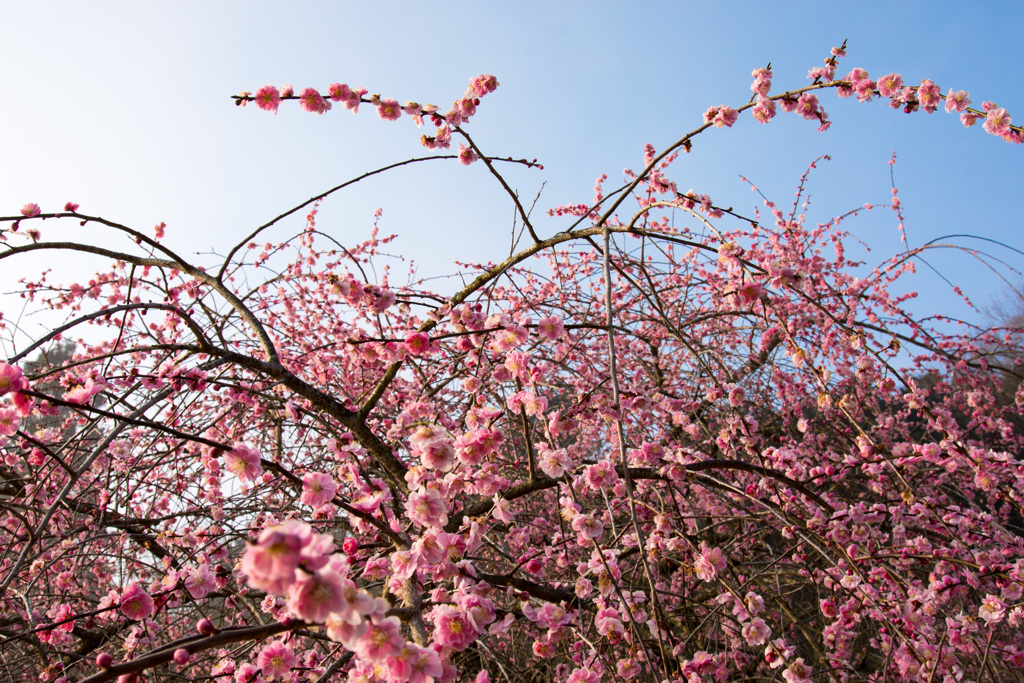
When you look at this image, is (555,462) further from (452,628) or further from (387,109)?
(387,109)

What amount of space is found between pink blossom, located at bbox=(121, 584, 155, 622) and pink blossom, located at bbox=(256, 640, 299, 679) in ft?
1.21

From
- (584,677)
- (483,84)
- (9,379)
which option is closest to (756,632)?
(584,677)

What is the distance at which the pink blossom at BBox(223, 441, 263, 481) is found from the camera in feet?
5.07

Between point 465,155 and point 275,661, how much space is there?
6.59 ft

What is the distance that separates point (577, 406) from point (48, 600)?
368cm

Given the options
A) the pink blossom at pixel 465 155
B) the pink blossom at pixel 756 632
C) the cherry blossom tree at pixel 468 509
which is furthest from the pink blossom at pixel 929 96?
the pink blossom at pixel 756 632

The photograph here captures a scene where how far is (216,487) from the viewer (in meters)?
3.35

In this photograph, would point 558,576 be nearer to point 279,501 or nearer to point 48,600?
point 279,501

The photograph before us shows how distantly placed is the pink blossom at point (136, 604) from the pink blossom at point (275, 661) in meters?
0.37

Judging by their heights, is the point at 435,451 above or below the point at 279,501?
below

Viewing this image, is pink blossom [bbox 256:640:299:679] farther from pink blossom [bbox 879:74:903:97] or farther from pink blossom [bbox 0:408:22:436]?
pink blossom [bbox 879:74:903:97]

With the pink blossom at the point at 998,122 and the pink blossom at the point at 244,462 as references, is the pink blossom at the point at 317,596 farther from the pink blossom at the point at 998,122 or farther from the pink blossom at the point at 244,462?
the pink blossom at the point at 998,122

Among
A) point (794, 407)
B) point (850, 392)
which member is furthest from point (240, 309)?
point (850, 392)

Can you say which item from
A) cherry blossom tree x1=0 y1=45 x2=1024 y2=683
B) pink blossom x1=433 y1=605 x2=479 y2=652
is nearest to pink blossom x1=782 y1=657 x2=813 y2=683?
cherry blossom tree x1=0 y1=45 x2=1024 y2=683
